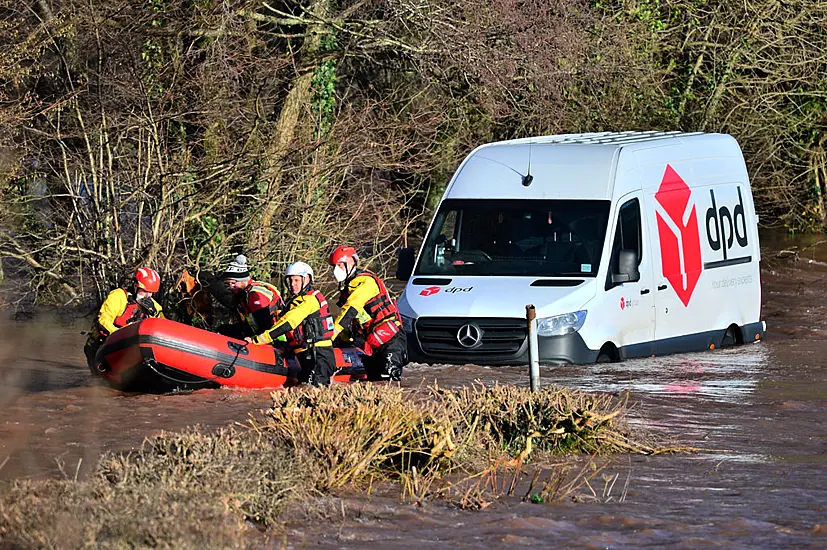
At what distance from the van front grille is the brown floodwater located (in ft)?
0.60

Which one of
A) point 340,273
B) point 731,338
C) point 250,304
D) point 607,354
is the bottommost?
point 731,338

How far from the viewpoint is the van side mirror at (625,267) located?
1405 centimetres

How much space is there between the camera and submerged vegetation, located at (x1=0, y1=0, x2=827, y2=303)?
58.5 ft

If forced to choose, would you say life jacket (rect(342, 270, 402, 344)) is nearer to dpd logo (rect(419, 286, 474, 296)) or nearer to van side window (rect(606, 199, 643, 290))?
dpd logo (rect(419, 286, 474, 296))

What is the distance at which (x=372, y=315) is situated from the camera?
13391 millimetres

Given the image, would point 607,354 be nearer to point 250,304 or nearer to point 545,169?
point 545,169

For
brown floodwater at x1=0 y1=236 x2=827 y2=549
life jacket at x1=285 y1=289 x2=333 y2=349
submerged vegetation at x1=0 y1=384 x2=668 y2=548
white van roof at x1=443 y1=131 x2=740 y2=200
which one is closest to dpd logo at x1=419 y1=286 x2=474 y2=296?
brown floodwater at x1=0 y1=236 x2=827 y2=549

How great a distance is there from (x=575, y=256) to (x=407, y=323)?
6.25ft

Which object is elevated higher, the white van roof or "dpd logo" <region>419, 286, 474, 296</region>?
the white van roof

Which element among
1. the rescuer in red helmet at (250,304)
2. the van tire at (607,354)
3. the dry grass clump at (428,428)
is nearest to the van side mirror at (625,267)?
the van tire at (607,354)

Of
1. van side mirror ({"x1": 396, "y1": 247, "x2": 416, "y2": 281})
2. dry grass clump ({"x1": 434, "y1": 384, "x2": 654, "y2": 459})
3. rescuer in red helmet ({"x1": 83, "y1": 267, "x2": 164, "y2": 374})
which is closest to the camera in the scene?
dry grass clump ({"x1": 434, "y1": 384, "x2": 654, "y2": 459})

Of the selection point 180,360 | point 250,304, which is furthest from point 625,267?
point 180,360

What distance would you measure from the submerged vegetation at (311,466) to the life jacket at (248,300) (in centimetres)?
468

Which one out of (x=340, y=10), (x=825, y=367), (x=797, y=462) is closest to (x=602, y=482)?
(x=797, y=462)
